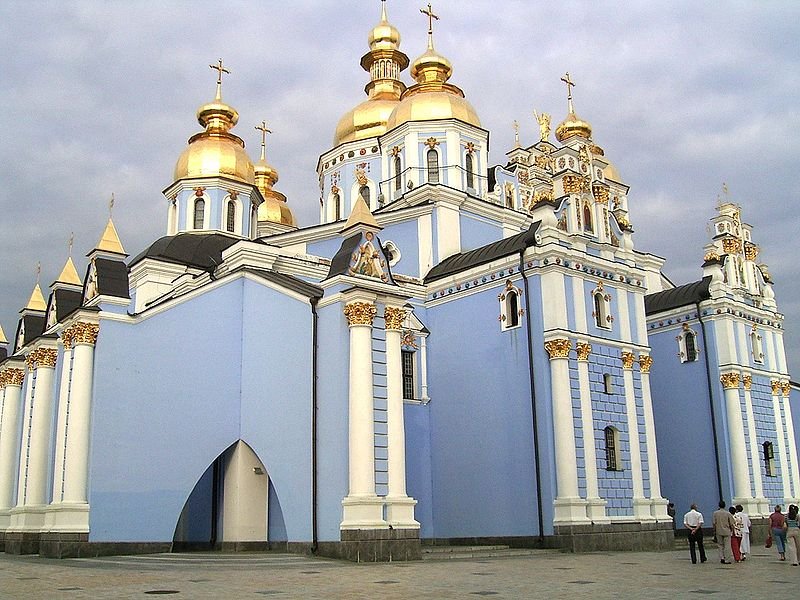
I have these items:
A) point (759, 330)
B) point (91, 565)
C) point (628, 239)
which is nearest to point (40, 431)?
point (91, 565)

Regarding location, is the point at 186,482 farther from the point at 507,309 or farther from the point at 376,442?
the point at 507,309

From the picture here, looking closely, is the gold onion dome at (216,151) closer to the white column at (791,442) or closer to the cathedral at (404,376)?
the cathedral at (404,376)

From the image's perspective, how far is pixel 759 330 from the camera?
93.8 feet

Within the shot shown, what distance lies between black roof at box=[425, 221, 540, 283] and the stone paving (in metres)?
8.41

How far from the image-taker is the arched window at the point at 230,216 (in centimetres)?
3173

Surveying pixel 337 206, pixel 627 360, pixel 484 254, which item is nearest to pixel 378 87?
pixel 337 206

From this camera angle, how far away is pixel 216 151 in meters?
32.2

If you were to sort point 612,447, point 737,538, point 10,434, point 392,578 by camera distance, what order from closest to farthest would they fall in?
point 392,578 → point 737,538 → point 612,447 → point 10,434

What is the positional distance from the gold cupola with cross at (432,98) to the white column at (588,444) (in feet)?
35.8

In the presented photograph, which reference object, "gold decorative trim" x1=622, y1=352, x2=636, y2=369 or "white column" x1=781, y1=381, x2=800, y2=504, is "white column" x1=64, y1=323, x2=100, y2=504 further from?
"white column" x1=781, y1=381, x2=800, y2=504

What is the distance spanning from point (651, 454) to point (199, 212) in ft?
59.8

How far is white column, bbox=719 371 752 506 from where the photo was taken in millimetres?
25656

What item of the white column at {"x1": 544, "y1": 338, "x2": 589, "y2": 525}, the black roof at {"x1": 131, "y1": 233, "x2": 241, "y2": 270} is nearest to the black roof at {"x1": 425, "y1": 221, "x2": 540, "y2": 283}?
the white column at {"x1": 544, "y1": 338, "x2": 589, "y2": 525}

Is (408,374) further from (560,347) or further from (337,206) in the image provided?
(337,206)
